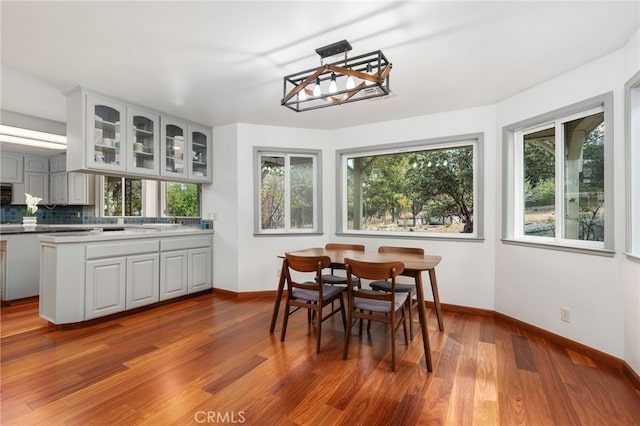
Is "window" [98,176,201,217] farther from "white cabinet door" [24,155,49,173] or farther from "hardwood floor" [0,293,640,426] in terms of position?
"hardwood floor" [0,293,640,426]

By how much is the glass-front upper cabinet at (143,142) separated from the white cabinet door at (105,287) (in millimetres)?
1102

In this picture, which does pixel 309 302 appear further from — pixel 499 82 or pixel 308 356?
pixel 499 82

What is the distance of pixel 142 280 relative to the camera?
3477 mm

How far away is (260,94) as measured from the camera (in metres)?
3.20

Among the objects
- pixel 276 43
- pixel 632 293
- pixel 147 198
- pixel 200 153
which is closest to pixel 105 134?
pixel 200 153

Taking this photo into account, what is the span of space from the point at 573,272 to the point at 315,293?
2.27 meters

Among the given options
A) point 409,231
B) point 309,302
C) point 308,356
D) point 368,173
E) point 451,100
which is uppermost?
point 451,100

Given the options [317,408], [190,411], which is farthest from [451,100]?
[190,411]

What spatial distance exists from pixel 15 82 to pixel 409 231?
4.62 m

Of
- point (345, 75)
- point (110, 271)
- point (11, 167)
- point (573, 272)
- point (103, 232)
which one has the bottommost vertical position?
point (110, 271)

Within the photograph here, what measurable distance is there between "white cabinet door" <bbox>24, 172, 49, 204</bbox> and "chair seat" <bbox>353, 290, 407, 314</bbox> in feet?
21.1

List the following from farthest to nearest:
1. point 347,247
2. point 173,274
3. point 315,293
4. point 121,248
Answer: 1. point 173,274
2. point 347,247
3. point 121,248
4. point 315,293

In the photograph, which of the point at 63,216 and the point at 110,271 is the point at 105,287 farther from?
the point at 63,216

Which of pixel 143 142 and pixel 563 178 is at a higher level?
pixel 143 142
